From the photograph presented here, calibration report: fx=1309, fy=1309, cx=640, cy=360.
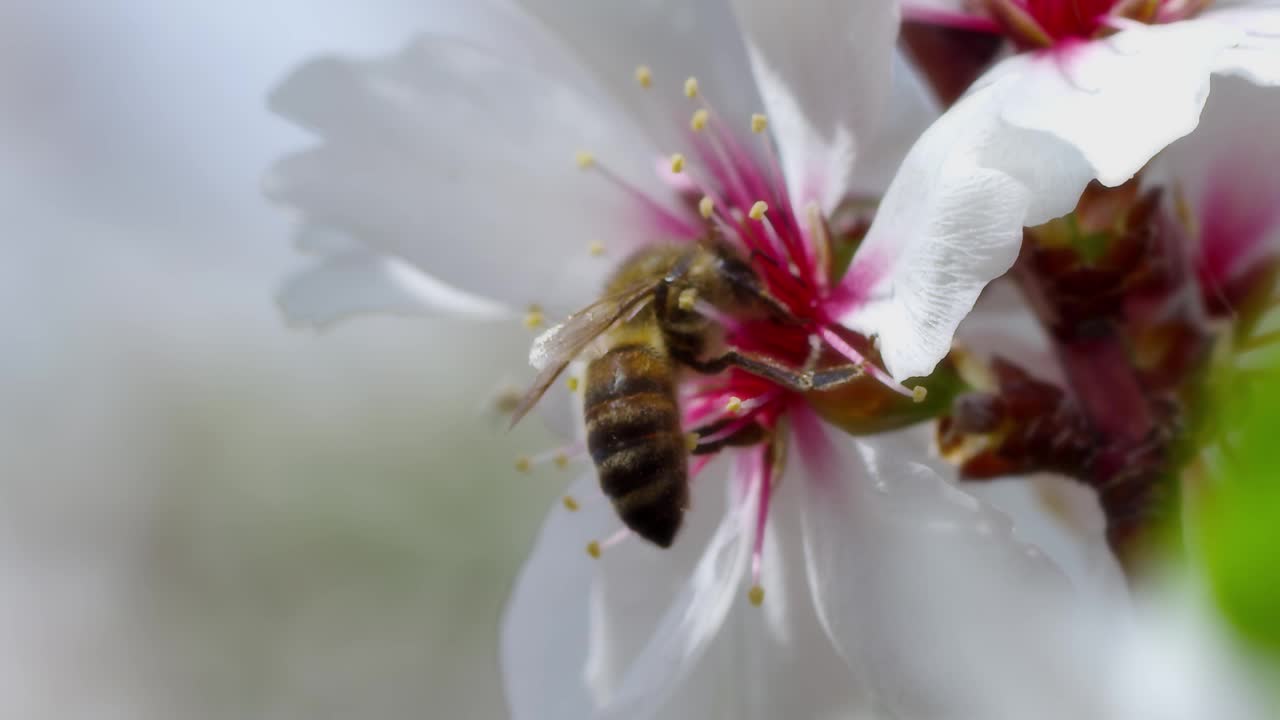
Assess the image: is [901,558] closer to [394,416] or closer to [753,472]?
[753,472]

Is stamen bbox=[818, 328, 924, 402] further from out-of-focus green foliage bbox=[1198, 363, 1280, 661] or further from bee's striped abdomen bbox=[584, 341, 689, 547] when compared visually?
out-of-focus green foliage bbox=[1198, 363, 1280, 661]

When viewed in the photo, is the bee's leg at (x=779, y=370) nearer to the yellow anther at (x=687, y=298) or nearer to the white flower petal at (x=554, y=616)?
the yellow anther at (x=687, y=298)

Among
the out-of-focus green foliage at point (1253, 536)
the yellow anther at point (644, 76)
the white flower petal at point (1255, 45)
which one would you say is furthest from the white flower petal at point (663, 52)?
the out-of-focus green foliage at point (1253, 536)

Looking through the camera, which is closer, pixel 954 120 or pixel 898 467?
pixel 954 120

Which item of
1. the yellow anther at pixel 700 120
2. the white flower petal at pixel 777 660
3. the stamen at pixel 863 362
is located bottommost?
the white flower petal at pixel 777 660

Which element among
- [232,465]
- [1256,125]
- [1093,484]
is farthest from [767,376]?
[232,465]
